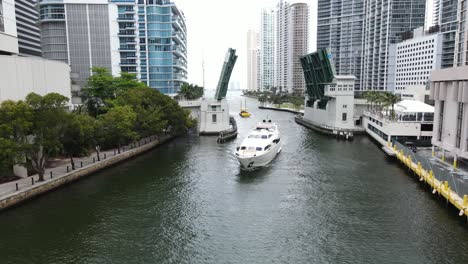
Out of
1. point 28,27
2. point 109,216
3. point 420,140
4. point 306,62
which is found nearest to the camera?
point 109,216

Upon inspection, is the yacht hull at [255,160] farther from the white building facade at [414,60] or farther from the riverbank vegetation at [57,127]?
the white building facade at [414,60]

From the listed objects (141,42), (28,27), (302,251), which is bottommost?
(302,251)

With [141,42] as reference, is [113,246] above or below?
below

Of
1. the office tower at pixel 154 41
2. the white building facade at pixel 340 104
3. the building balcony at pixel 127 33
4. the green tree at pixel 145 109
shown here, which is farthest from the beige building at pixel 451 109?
the building balcony at pixel 127 33

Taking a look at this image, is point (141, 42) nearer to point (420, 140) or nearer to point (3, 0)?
point (3, 0)

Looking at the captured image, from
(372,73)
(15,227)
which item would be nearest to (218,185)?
(15,227)

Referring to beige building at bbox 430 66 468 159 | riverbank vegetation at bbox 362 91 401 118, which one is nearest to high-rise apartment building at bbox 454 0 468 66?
riverbank vegetation at bbox 362 91 401 118

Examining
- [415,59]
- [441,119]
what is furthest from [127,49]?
[415,59]
